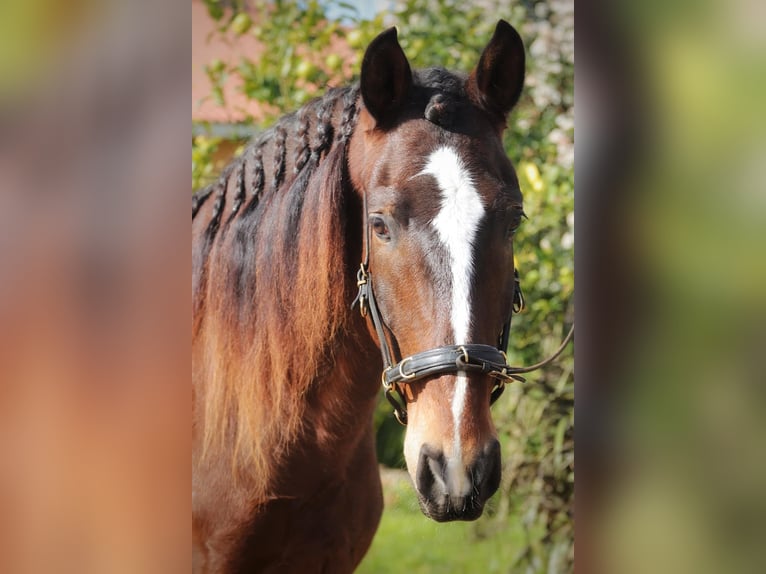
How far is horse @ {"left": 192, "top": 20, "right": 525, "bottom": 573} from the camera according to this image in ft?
3.61

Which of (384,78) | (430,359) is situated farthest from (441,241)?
(384,78)

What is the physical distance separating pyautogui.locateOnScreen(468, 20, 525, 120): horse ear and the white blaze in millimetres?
201

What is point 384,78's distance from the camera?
1223 mm

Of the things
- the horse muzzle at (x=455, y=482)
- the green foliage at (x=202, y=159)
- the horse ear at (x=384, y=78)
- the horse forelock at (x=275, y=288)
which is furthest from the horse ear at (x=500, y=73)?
the green foliage at (x=202, y=159)

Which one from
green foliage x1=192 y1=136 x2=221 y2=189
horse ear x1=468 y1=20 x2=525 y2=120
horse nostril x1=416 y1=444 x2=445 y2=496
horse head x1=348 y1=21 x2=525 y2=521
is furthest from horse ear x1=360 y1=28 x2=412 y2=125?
green foliage x1=192 y1=136 x2=221 y2=189

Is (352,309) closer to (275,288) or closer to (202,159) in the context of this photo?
(275,288)

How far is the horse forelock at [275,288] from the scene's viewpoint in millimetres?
1277

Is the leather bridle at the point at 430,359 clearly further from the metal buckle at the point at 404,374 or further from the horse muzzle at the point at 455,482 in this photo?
the horse muzzle at the point at 455,482

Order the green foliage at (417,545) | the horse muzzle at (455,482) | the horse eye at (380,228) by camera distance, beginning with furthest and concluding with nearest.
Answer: the green foliage at (417,545), the horse eye at (380,228), the horse muzzle at (455,482)

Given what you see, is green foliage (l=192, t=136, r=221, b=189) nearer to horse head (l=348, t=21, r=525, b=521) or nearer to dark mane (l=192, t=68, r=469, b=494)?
dark mane (l=192, t=68, r=469, b=494)

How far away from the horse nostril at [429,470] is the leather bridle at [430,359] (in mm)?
120

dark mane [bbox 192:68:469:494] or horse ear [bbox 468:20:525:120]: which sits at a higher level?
horse ear [bbox 468:20:525:120]
